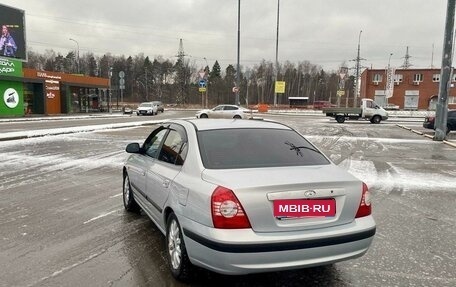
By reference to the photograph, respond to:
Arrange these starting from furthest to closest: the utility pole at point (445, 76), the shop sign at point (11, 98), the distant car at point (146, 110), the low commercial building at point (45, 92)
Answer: the distant car at point (146, 110) < the low commercial building at point (45, 92) < the shop sign at point (11, 98) < the utility pole at point (445, 76)

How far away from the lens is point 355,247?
134 inches

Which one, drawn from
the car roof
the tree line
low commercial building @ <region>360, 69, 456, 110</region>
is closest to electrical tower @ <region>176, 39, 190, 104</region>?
the tree line

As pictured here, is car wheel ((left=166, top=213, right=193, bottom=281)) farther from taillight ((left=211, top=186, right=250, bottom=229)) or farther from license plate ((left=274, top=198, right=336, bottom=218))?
license plate ((left=274, top=198, right=336, bottom=218))

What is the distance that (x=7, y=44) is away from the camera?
3559cm

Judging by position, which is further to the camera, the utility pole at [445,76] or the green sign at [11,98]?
the green sign at [11,98]

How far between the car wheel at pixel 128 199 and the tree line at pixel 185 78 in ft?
310

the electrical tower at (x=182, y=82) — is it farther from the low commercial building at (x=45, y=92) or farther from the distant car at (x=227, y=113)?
the distant car at (x=227, y=113)

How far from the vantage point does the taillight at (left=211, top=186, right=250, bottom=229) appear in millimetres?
3105

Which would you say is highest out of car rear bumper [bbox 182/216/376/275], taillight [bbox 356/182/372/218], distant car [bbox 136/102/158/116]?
taillight [bbox 356/182/372/218]

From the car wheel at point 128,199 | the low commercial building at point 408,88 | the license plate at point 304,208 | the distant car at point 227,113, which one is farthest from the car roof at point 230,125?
the low commercial building at point 408,88

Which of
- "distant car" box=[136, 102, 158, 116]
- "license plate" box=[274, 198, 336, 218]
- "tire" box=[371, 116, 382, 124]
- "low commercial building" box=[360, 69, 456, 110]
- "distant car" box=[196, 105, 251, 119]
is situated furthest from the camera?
"low commercial building" box=[360, 69, 456, 110]

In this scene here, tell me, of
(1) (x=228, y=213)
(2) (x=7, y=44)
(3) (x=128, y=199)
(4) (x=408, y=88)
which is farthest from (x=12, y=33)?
(4) (x=408, y=88)

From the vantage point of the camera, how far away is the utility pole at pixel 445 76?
18.2 metres

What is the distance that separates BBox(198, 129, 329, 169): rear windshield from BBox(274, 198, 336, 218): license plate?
580 millimetres
